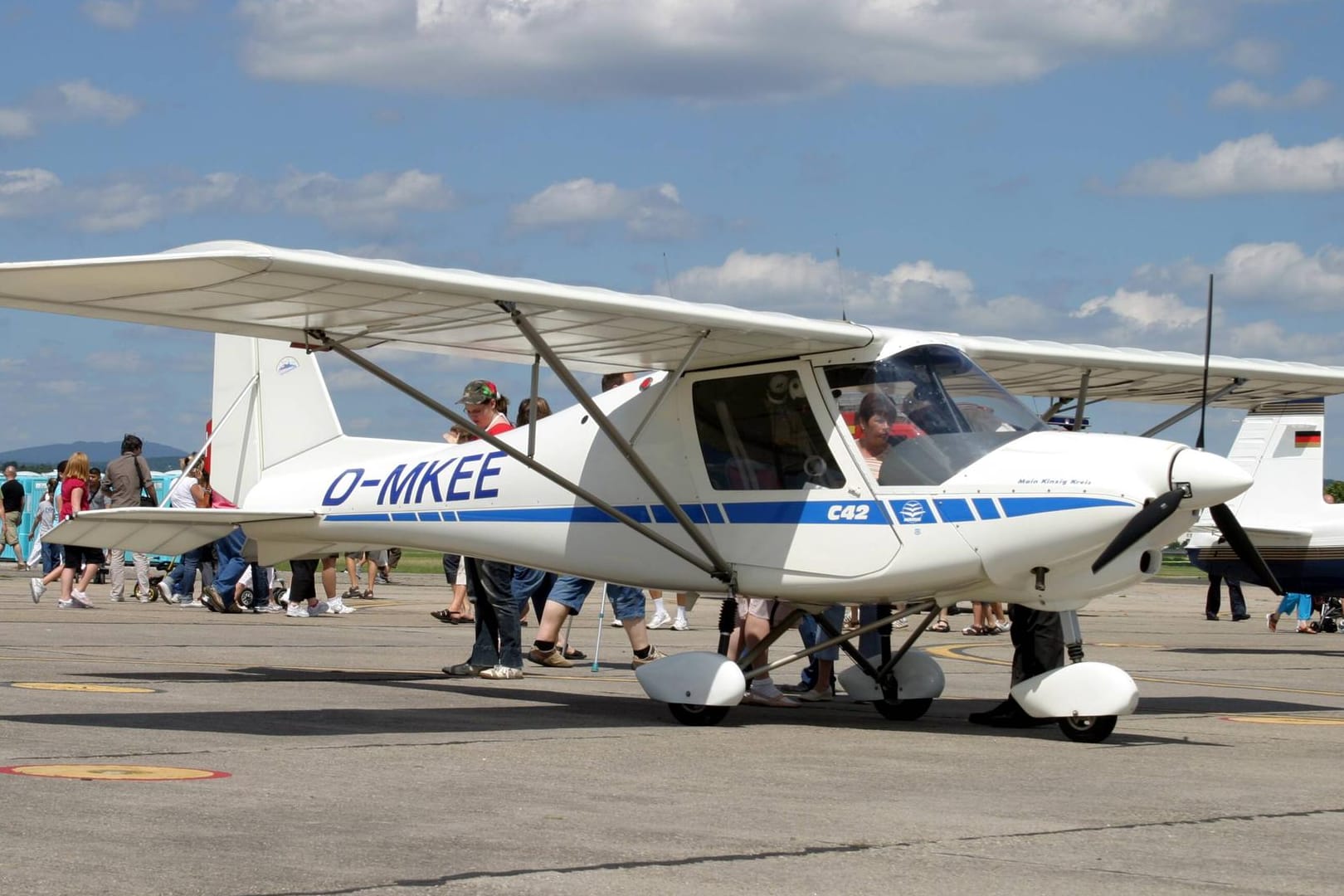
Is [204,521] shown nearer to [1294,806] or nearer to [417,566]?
[1294,806]

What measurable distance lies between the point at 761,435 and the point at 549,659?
4.60 m

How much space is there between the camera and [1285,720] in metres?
11.1

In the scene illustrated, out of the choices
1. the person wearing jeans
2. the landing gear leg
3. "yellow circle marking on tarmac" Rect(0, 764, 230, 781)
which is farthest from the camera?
the person wearing jeans

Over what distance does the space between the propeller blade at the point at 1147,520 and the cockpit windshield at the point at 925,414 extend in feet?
3.20

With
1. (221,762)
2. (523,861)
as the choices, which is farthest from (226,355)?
(523,861)

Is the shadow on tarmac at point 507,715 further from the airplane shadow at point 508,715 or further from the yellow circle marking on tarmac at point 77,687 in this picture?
the yellow circle marking on tarmac at point 77,687

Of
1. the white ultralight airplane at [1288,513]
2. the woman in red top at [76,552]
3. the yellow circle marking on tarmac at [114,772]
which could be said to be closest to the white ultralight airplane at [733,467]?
the yellow circle marking on tarmac at [114,772]

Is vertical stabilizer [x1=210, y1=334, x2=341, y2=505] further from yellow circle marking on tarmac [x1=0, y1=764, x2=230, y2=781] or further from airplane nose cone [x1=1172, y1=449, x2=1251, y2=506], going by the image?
airplane nose cone [x1=1172, y1=449, x2=1251, y2=506]

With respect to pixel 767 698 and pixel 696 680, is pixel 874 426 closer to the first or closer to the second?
pixel 696 680

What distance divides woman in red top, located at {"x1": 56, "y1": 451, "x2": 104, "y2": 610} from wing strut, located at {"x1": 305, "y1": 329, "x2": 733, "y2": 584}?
10490 mm

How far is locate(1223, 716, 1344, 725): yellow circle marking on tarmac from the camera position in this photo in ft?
35.8

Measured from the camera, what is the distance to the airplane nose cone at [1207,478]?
28.7 ft

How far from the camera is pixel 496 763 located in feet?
25.4

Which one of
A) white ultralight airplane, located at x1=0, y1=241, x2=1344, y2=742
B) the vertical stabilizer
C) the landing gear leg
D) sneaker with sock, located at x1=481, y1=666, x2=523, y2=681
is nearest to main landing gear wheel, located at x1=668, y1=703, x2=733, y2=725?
white ultralight airplane, located at x1=0, y1=241, x2=1344, y2=742
